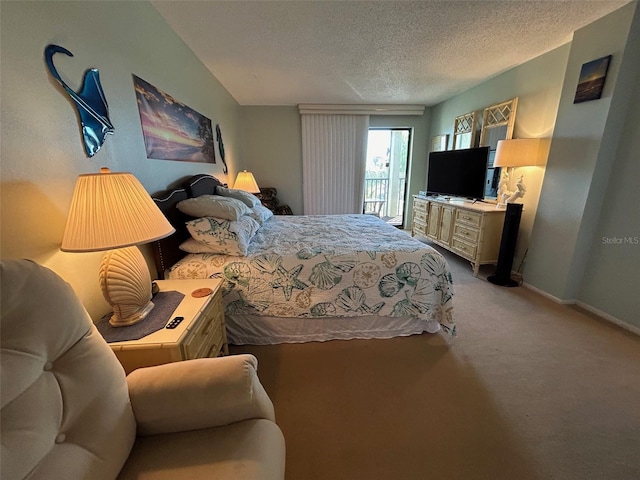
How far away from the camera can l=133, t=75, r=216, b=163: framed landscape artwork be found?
1.70 meters

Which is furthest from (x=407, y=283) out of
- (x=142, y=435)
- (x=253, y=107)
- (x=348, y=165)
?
(x=253, y=107)

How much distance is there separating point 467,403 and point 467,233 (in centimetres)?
224

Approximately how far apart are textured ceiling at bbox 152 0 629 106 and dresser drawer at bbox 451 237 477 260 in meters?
2.05

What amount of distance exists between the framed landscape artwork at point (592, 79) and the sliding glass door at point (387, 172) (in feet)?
9.35

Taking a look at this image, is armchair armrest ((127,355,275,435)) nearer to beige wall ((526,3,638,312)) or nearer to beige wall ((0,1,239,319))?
beige wall ((0,1,239,319))

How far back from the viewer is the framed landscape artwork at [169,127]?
66.8 inches

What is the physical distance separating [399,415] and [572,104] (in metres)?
3.05

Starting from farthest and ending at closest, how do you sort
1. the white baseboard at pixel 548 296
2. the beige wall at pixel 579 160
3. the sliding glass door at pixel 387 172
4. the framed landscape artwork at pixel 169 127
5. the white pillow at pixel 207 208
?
1. the sliding glass door at pixel 387 172
2. the white baseboard at pixel 548 296
3. the beige wall at pixel 579 160
4. the white pillow at pixel 207 208
5. the framed landscape artwork at pixel 169 127

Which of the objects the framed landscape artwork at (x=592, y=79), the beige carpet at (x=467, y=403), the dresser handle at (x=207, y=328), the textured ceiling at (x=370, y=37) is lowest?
the beige carpet at (x=467, y=403)

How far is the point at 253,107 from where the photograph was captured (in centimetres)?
453

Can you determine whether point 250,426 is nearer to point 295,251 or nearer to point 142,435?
point 142,435

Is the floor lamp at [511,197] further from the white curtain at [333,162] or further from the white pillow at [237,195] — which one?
the white pillow at [237,195]

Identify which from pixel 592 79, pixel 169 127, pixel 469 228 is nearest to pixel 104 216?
pixel 169 127

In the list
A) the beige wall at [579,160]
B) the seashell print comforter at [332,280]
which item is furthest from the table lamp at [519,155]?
the seashell print comforter at [332,280]
